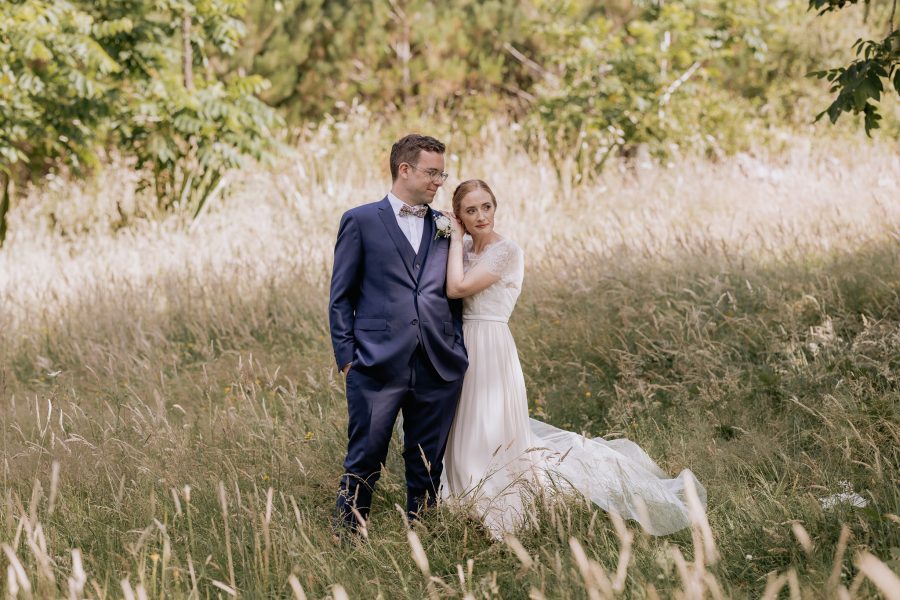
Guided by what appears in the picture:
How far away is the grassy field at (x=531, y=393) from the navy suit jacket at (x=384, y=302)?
2.17 ft

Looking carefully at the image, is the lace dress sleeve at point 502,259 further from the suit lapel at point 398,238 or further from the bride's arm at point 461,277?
the suit lapel at point 398,238

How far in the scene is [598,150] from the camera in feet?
34.9

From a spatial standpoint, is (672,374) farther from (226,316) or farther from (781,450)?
(226,316)

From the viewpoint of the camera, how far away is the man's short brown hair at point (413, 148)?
3.73m

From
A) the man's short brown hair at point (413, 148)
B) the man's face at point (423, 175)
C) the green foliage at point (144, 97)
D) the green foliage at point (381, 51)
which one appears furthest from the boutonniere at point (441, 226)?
the green foliage at point (381, 51)

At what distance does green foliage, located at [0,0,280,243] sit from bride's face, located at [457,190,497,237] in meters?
6.42

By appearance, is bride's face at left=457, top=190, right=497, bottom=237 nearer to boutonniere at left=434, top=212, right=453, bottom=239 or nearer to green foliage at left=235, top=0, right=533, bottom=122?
boutonniere at left=434, top=212, right=453, bottom=239

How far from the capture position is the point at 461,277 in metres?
3.79

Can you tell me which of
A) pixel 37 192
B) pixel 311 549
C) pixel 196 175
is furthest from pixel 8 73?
pixel 311 549

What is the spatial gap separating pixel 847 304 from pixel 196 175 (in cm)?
779

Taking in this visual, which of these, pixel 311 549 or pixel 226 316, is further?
pixel 226 316

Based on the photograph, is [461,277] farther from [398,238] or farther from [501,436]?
[501,436]

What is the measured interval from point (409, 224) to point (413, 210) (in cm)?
8

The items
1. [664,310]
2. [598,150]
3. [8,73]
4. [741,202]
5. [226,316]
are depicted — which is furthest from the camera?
[598,150]
